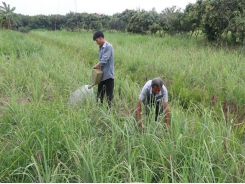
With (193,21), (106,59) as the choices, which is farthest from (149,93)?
(193,21)

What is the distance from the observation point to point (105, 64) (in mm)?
3803

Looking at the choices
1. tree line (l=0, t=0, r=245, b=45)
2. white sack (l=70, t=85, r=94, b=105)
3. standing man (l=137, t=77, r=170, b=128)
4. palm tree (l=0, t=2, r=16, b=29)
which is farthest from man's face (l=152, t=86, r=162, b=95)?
palm tree (l=0, t=2, r=16, b=29)

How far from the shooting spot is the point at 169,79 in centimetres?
552

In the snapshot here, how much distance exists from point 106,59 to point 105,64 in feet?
0.40

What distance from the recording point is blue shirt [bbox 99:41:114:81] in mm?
3705

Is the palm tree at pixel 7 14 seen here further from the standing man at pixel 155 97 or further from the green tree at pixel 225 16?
the standing man at pixel 155 97

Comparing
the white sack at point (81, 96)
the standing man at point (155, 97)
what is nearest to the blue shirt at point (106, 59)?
the white sack at point (81, 96)

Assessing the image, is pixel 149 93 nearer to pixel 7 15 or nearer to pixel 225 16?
pixel 225 16

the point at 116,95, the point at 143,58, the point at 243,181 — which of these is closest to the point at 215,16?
the point at 143,58

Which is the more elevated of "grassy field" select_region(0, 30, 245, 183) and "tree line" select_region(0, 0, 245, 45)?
"tree line" select_region(0, 0, 245, 45)

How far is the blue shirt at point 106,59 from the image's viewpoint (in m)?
3.71

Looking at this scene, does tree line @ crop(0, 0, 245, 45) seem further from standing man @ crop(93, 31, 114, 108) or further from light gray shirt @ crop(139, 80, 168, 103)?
light gray shirt @ crop(139, 80, 168, 103)

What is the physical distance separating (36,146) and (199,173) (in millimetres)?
1432

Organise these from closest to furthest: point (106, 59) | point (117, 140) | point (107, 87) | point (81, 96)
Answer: point (117, 140)
point (81, 96)
point (106, 59)
point (107, 87)
